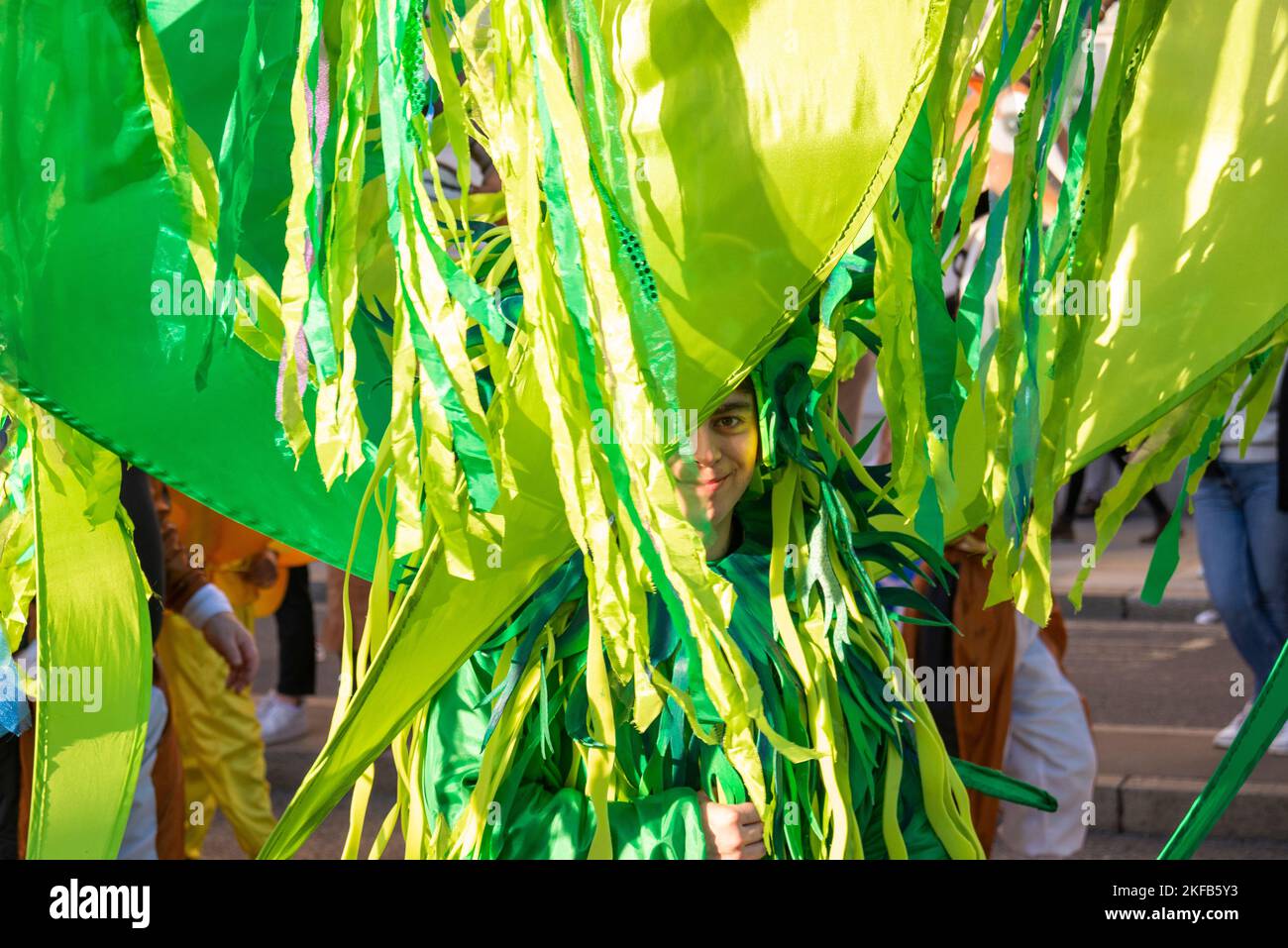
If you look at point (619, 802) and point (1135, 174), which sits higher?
point (1135, 174)

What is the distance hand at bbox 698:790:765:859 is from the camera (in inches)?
65.9

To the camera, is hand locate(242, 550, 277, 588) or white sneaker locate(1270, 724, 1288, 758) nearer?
hand locate(242, 550, 277, 588)

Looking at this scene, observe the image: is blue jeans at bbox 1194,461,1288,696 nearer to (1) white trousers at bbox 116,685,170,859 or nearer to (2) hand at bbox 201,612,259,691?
(2) hand at bbox 201,612,259,691

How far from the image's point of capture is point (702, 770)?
5.80ft

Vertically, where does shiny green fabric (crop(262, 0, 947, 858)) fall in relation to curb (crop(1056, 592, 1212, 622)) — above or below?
above

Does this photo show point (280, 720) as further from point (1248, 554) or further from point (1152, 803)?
point (1248, 554)

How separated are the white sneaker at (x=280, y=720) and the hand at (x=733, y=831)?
403 centimetres

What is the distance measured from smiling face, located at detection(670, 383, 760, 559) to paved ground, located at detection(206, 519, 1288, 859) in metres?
1.18

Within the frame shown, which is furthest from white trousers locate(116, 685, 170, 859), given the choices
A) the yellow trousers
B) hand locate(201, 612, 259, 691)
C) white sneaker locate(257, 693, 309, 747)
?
white sneaker locate(257, 693, 309, 747)

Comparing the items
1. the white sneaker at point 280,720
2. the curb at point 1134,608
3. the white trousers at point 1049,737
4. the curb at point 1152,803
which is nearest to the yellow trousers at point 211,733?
the white sneaker at point 280,720
